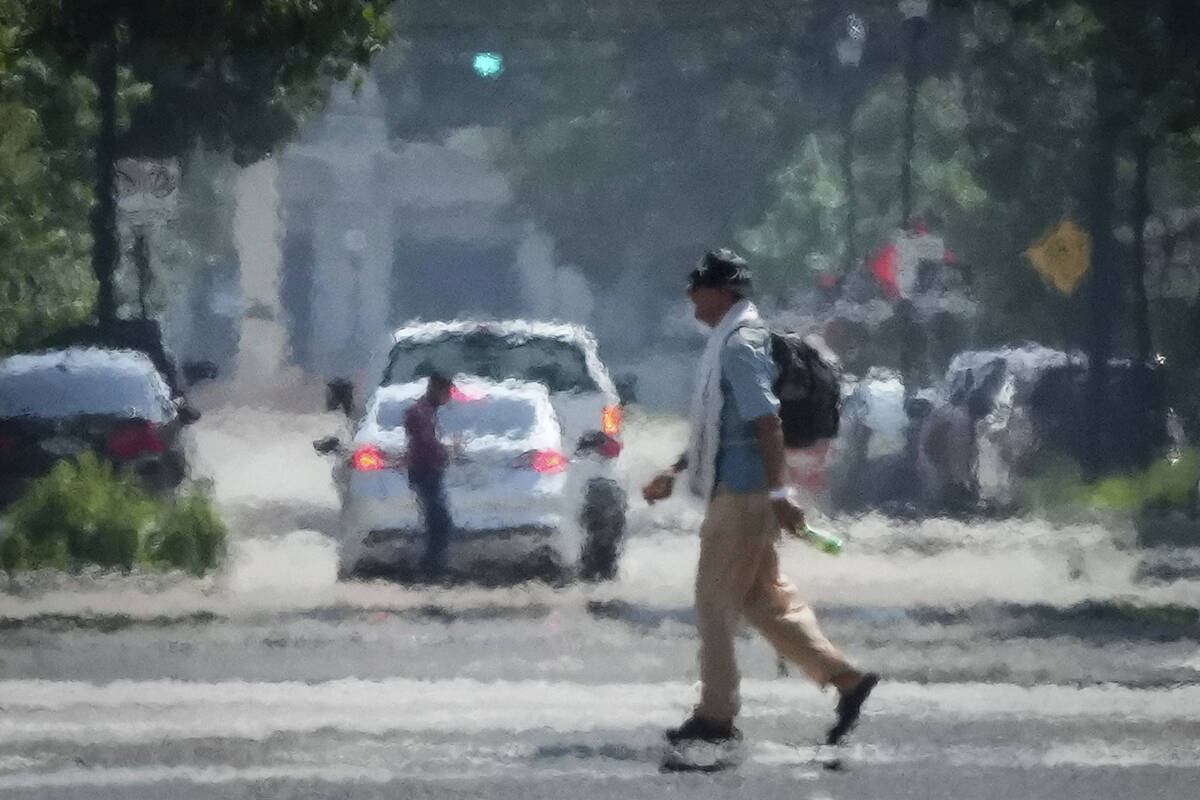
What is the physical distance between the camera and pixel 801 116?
60281mm

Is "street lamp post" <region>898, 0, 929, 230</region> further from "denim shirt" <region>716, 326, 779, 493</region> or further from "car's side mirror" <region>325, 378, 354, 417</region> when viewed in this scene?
"denim shirt" <region>716, 326, 779, 493</region>

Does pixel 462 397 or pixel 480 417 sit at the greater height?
pixel 462 397

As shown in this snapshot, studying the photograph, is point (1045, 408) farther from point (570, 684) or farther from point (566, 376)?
point (570, 684)

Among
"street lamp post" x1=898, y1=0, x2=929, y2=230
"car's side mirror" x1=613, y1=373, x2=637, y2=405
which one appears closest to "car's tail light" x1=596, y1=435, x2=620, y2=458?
"car's side mirror" x1=613, y1=373, x2=637, y2=405

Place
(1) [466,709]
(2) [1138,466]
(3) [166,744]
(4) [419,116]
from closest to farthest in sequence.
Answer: (3) [166,744], (1) [466,709], (2) [1138,466], (4) [419,116]

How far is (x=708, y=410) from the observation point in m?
10.7

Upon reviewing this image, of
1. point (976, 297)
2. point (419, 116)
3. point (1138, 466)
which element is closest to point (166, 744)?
point (1138, 466)

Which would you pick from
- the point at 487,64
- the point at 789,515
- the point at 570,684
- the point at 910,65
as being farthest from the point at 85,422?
the point at 910,65

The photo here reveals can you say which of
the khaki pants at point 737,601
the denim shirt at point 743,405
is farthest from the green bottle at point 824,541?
the denim shirt at point 743,405

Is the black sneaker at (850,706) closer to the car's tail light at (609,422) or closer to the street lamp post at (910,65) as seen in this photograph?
the car's tail light at (609,422)

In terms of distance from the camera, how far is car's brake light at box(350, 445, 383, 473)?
18.4 m

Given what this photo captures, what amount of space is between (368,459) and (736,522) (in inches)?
317

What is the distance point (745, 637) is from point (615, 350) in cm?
5357

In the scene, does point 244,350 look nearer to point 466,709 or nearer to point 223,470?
point 223,470
